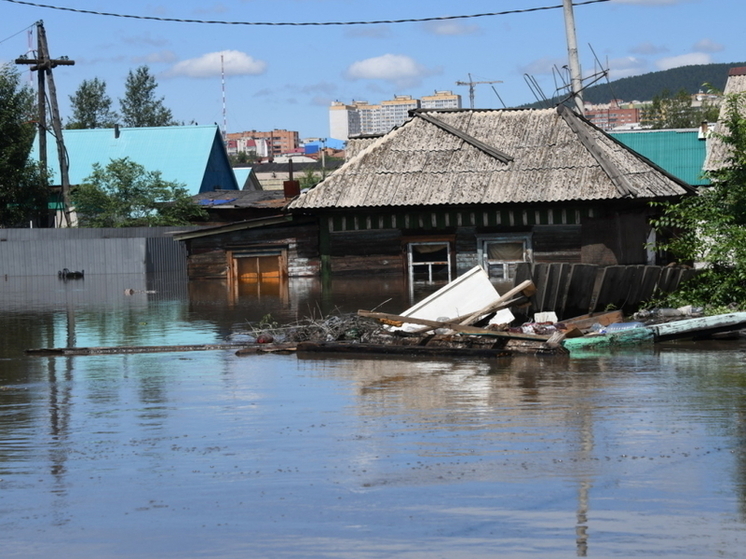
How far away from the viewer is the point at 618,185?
28.0 metres

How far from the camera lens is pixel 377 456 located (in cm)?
762

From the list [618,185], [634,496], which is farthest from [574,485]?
[618,185]

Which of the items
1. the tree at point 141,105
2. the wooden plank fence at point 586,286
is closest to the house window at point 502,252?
the wooden plank fence at point 586,286

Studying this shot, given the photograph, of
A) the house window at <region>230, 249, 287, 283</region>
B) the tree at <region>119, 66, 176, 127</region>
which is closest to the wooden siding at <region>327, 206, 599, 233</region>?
the house window at <region>230, 249, 287, 283</region>

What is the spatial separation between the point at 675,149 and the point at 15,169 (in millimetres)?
29651

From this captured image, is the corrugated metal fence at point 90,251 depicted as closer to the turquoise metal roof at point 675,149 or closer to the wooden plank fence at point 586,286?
the turquoise metal roof at point 675,149

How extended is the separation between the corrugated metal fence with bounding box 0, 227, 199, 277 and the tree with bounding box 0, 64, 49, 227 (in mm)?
5162

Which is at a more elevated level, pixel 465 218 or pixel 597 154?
pixel 597 154

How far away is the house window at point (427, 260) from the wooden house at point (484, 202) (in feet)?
0.10

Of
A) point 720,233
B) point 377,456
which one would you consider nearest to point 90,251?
point 720,233

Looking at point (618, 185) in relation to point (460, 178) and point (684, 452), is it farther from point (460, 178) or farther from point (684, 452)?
point (684, 452)

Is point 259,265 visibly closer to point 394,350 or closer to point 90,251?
point 90,251

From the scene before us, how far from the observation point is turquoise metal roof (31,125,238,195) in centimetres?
5009

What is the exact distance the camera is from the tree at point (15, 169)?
45625 millimetres
